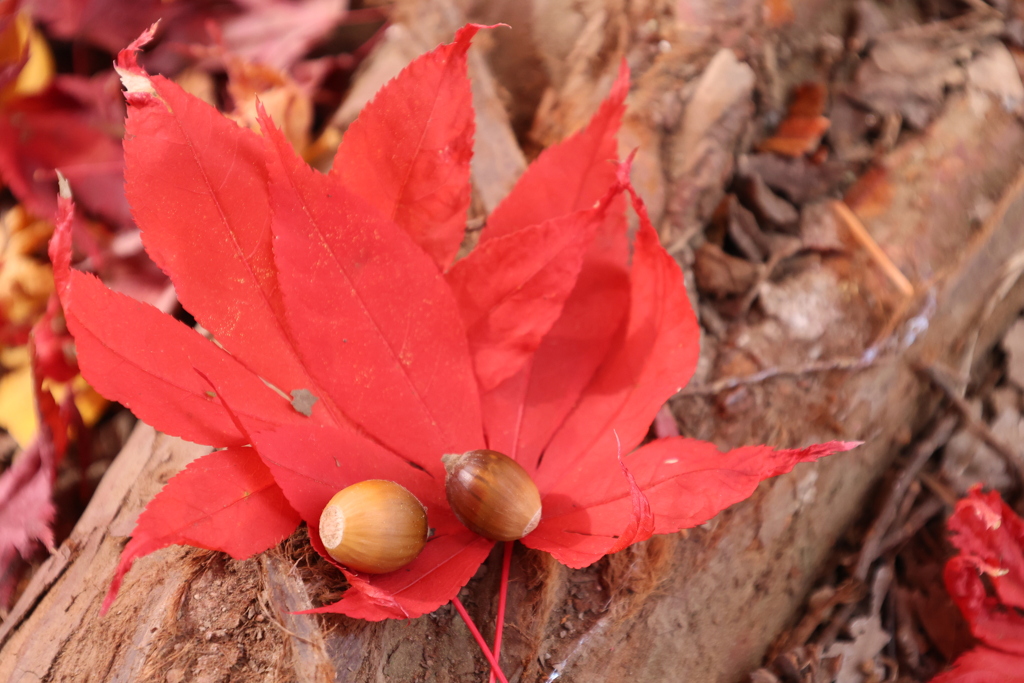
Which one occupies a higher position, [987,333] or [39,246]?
[39,246]

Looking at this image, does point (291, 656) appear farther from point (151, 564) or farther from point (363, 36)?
point (363, 36)

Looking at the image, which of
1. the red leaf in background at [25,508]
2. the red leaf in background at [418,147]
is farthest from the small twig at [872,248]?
the red leaf in background at [25,508]

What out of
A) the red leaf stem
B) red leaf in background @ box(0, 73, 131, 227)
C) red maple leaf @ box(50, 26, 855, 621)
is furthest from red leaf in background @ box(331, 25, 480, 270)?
red leaf in background @ box(0, 73, 131, 227)

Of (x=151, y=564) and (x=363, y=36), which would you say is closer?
(x=151, y=564)

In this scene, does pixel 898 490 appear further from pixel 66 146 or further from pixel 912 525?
pixel 66 146

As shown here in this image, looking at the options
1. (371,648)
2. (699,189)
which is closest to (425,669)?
(371,648)

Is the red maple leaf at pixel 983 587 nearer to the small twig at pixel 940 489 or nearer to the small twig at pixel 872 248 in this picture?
the small twig at pixel 940 489

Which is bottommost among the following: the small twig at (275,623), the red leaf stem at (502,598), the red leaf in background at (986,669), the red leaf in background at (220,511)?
the red leaf in background at (986,669)

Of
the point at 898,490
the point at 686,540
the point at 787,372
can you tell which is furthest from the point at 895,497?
the point at 686,540
